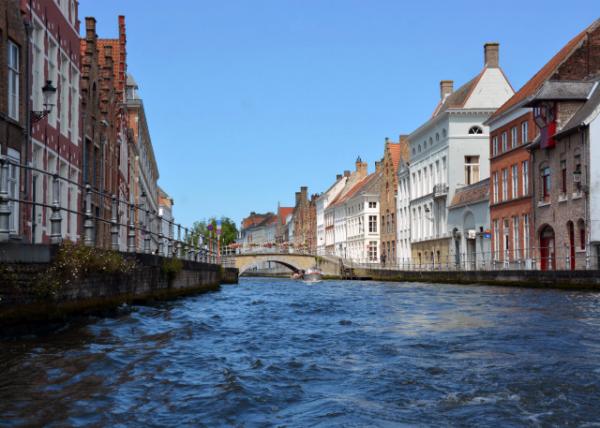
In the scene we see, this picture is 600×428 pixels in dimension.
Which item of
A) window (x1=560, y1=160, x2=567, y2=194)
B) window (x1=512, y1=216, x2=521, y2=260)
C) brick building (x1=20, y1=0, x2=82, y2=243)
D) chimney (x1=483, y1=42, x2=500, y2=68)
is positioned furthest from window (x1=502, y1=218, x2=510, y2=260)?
brick building (x1=20, y1=0, x2=82, y2=243)

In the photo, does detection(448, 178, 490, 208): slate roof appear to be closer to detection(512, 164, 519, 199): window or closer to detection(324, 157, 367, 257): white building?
detection(512, 164, 519, 199): window

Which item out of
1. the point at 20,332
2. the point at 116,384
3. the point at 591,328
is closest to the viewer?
the point at 116,384

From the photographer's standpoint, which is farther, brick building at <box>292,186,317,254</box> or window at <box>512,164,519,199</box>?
brick building at <box>292,186,317,254</box>

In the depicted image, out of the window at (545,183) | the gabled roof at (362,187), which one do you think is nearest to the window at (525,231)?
the window at (545,183)

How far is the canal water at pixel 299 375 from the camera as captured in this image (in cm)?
606

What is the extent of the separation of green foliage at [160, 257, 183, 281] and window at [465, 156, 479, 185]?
42.7m

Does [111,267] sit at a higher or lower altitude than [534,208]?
lower

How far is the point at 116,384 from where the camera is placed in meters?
7.14

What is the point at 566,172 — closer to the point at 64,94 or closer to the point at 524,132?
the point at 524,132

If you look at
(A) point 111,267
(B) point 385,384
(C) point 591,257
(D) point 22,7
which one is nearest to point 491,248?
(C) point 591,257

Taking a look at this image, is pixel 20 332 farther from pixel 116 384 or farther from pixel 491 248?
pixel 491 248

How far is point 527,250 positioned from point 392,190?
39.3m

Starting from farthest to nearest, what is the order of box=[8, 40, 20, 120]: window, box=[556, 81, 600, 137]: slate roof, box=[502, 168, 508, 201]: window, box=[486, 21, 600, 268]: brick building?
box=[502, 168, 508, 201]: window < box=[486, 21, 600, 268]: brick building < box=[556, 81, 600, 137]: slate roof < box=[8, 40, 20, 120]: window

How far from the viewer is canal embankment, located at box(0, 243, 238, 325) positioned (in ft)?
33.1
